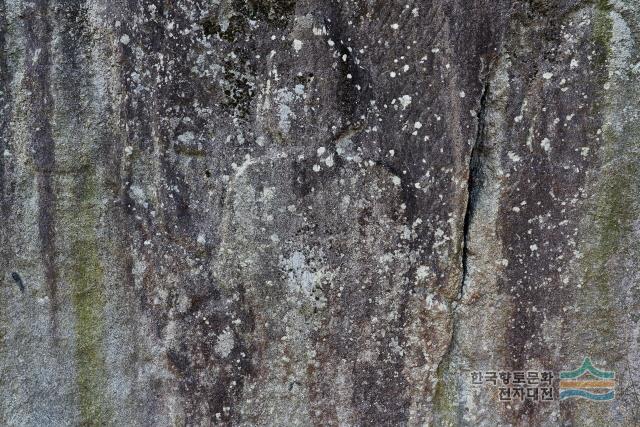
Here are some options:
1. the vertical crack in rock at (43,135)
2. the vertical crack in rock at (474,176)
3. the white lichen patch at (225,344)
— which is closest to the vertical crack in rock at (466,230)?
the vertical crack in rock at (474,176)

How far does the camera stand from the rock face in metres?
1.86

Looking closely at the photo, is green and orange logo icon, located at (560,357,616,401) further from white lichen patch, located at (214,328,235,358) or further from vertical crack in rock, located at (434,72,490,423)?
white lichen patch, located at (214,328,235,358)

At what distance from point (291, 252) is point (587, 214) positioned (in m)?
1.14

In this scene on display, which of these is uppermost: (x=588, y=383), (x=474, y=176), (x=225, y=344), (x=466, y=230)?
(x=474, y=176)

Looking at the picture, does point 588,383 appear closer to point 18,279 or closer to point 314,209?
point 314,209

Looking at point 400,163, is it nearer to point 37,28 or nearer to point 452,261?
point 452,261

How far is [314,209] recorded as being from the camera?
6.54 ft

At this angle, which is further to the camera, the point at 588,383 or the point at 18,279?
the point at 588,383

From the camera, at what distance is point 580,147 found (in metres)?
1.93

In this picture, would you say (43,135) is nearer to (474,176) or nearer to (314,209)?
(314,209)

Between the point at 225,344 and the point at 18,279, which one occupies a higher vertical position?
the point at 18,279

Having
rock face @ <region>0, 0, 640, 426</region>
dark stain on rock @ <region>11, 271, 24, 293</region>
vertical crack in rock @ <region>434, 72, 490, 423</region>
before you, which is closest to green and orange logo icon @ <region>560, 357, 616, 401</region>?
rock face @ <region>0, 0, 640, 426</region>

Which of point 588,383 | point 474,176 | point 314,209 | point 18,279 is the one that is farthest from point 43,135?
point 588,383

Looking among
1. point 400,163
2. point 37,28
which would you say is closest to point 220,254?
point 400,163
